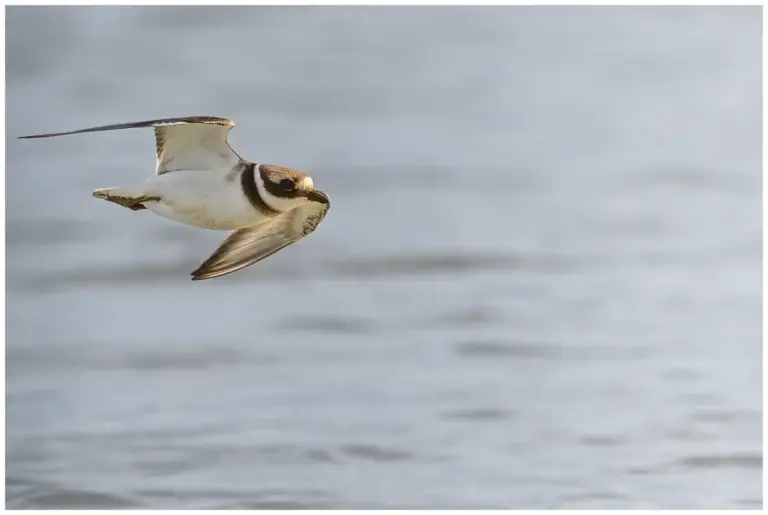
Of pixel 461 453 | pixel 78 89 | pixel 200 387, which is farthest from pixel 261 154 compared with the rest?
pixel 461 453

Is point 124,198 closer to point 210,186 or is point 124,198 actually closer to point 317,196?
point 210,186

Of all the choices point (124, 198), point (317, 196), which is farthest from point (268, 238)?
point (124, 198)

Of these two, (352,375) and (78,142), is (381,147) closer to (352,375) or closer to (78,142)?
(78,142)

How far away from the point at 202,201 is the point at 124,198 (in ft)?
0.94

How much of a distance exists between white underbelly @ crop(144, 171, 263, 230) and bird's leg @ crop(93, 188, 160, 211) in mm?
22

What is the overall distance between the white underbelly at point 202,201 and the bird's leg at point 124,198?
0.07 ft

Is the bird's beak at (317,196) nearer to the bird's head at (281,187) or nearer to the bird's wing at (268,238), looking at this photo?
the bird's head at (281,187)

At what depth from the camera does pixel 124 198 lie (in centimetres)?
564

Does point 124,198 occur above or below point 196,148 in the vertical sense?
below

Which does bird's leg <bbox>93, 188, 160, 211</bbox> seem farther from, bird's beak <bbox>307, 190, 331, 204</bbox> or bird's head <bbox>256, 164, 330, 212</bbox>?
bird's beak <bbox>307, 190, 331, 204</bbox>

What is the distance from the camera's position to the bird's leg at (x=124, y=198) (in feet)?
18.3

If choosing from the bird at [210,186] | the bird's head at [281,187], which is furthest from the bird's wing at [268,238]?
the bird's head at [281,187]

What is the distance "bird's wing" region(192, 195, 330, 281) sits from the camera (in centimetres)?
620

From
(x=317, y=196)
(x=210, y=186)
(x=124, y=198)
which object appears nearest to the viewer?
(x=124, y=198)
